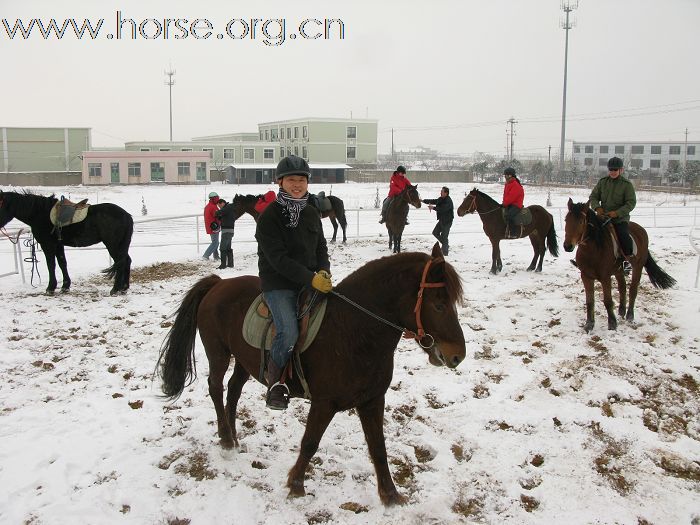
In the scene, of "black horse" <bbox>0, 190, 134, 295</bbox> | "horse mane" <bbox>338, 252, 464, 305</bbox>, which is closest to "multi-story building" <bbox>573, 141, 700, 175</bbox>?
"black horse" <bbox>0, 190, 134, 295</bbox>

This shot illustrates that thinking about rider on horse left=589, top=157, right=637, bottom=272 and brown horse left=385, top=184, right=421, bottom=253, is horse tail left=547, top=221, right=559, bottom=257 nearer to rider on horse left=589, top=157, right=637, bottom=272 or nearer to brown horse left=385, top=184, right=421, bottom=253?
brown horse left=385, top=184, right=421, bottom=253

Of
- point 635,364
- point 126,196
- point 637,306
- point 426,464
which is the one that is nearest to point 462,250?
point 637,306

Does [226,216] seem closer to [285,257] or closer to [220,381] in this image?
[220,381]

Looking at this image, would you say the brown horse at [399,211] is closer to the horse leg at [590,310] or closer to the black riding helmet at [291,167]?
the horse leg at [590,310]

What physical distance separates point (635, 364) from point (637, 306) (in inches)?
115

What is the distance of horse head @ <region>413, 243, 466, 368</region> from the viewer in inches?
120

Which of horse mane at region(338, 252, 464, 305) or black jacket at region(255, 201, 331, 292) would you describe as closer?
horse mane at region(338, 252, 464, 305)

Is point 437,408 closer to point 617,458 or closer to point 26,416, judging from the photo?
point 617,458

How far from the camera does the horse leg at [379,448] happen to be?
357 centimetres

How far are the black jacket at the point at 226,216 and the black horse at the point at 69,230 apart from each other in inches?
110

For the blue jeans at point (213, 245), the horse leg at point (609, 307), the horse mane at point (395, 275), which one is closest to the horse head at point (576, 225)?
→ the horse leg at point (609, 307)

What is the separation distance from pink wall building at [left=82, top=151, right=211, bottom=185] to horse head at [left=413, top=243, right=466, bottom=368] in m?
62.5

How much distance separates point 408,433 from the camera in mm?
4637

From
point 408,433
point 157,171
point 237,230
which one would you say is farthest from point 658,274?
point 157,171
